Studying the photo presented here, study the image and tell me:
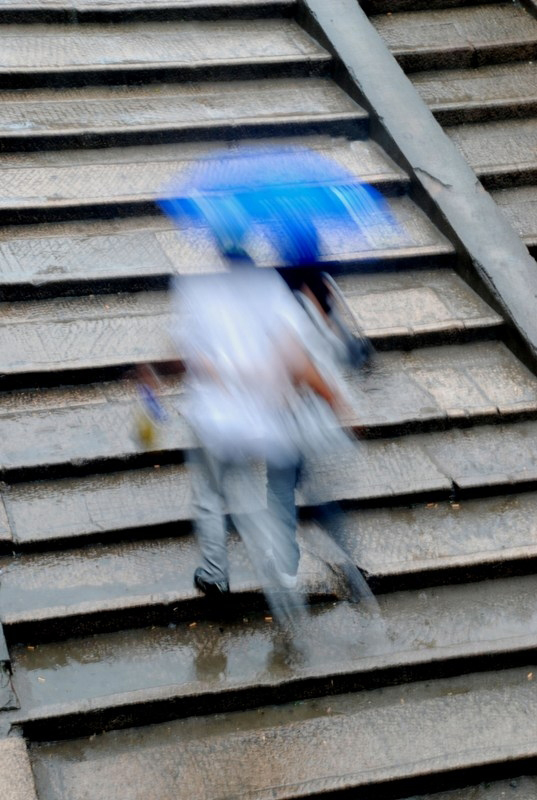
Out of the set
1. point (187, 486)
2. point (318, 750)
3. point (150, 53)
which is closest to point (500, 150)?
point (150, 53)

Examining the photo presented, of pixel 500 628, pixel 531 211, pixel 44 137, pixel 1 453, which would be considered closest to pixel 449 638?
pixel 500 628

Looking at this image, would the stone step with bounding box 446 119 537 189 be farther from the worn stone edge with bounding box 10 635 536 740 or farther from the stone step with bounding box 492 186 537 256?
the worn stone edge with bounding box 10 635 536 740

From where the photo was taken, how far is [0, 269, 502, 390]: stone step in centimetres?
579

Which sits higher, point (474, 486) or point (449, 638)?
point (474, 486)

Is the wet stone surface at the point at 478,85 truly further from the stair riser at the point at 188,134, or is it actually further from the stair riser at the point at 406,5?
the stair riser at the point at 188,134

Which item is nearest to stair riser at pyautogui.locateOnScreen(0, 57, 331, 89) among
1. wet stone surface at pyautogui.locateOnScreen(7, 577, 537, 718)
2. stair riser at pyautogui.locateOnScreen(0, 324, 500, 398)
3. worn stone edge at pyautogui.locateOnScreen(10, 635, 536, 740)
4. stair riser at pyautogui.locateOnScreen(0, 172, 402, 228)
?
stair riser at pyautogui.locateOnScreen(0, 172, 402, 228)

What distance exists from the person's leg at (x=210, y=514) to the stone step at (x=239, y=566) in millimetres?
217

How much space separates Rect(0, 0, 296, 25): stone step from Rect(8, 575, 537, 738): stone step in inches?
197

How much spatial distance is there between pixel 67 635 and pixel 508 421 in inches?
110

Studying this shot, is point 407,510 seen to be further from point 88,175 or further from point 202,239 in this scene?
point 88,175

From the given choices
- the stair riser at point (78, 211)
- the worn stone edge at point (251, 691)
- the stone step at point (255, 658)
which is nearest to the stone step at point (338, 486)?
the stone step at point (255, 658)

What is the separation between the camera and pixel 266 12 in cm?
823

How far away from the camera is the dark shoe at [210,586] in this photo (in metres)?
4.88

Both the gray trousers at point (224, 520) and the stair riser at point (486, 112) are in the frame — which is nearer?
the gray trousers at point (224, 520)
